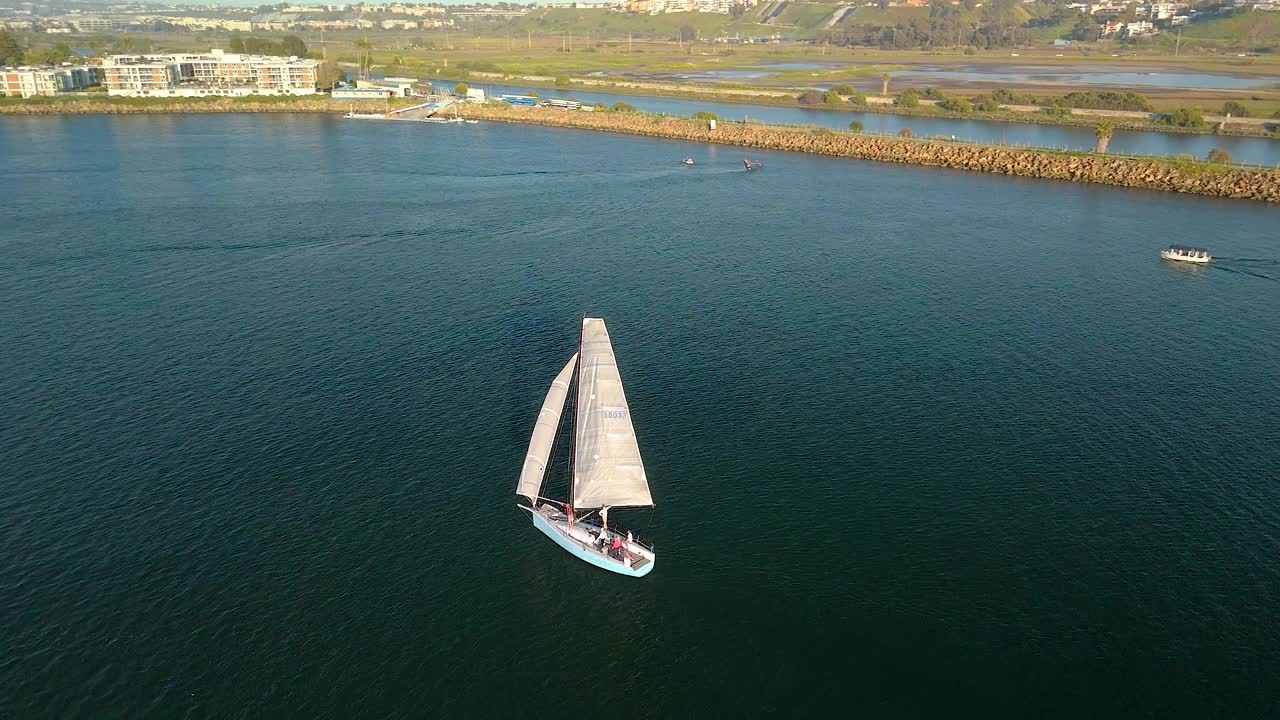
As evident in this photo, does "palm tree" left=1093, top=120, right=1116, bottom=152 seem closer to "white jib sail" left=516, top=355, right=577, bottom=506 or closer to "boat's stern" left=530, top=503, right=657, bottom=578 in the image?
"white jib sail" left=516, top=355, right=577, bottom=506

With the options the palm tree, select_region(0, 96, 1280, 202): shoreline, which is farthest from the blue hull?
the palm tree

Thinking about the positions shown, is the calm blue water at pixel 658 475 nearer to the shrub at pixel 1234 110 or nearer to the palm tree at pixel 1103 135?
the palm tree at pixel 1103 135

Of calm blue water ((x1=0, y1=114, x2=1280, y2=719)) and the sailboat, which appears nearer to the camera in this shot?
calm blue water ((x1=0, y1=114, x2=1280, y2=719))

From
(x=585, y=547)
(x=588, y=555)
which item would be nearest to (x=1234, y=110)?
(x=585, y=547)

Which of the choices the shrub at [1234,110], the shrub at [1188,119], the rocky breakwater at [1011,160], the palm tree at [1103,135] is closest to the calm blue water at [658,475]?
the rocky breakwater at [1011,160]

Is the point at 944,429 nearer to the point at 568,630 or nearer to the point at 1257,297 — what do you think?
the point at 568,630

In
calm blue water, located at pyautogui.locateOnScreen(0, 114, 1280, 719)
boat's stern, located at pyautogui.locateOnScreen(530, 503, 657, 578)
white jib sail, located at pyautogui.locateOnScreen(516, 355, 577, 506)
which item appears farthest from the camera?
white jib sail, located at pyautogui.locateOnScreen(516, 355, 577, 506)
